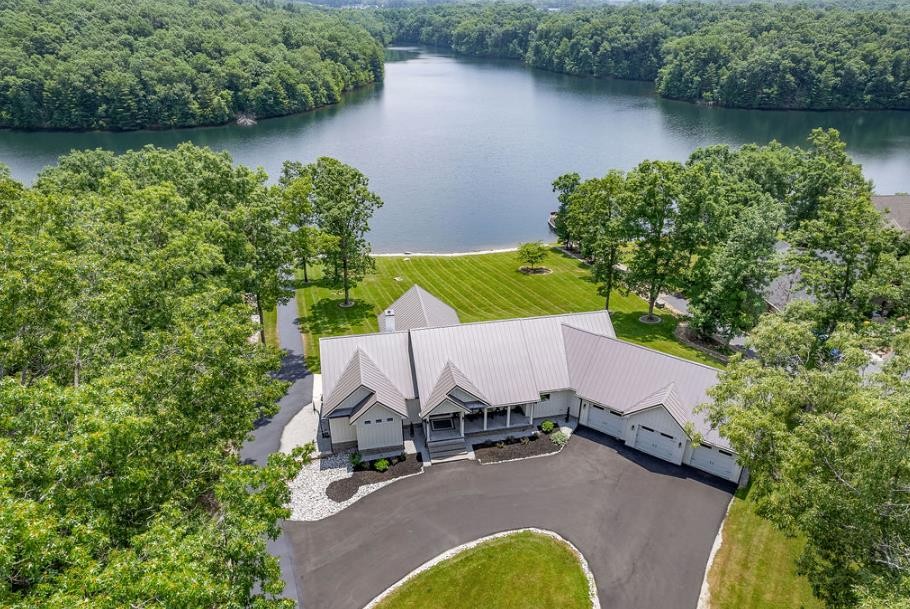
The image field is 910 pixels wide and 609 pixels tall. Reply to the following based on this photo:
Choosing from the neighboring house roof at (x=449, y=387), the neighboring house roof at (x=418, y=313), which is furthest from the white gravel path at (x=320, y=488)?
the neighboring house roof at (x=418, y=313)

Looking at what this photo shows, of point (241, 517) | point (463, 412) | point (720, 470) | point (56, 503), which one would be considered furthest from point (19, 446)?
point (720, 470)

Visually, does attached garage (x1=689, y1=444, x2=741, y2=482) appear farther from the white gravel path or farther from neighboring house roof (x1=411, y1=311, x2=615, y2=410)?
the white gravel path

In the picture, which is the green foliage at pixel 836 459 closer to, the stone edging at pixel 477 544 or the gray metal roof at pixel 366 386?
the stone edging at pixel 477 544

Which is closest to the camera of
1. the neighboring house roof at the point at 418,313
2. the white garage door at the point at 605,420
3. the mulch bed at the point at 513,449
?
the mulch bed at the point at 513,449

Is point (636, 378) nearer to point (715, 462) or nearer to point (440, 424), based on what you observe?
point (715, 462)

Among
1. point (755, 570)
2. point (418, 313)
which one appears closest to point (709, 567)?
point (755, 570)

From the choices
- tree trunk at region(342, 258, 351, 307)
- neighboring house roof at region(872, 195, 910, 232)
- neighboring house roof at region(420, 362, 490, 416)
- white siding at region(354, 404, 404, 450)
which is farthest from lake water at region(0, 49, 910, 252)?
white siding at region(354, 404, 404, 450)

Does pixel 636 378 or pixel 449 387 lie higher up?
pixel 636 378
